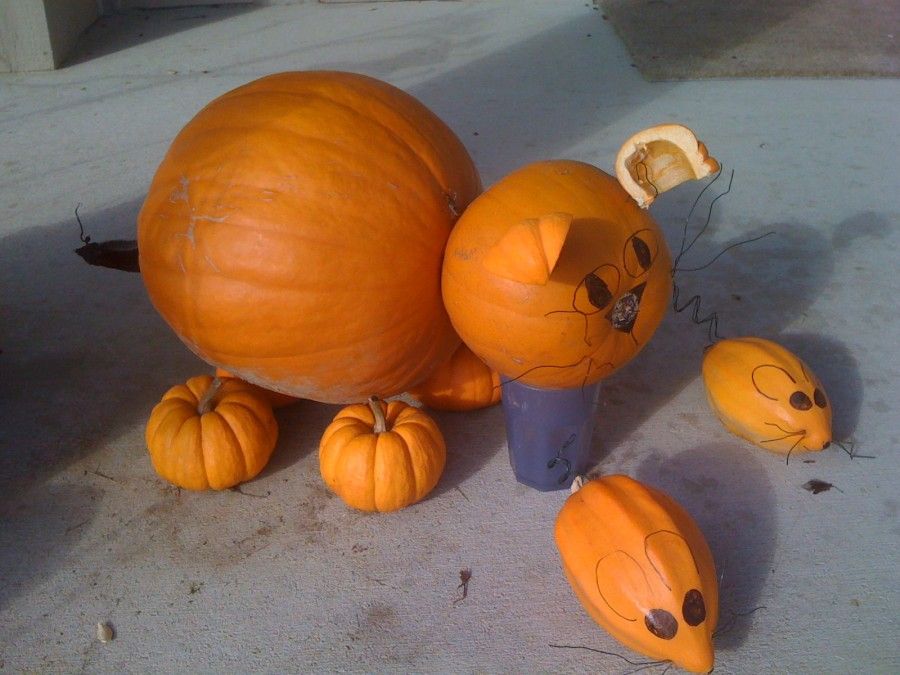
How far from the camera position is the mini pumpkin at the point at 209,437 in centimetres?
182

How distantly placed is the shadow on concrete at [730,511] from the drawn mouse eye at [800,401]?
0.66 feet

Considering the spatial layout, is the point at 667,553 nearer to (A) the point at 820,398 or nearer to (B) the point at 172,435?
(A) the point at 820,398

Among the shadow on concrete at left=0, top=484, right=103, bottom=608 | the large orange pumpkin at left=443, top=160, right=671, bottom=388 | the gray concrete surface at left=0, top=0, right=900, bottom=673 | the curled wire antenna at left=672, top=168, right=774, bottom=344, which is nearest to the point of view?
the large orange pumpkin at left=443, top=160, right=671, bottom=388

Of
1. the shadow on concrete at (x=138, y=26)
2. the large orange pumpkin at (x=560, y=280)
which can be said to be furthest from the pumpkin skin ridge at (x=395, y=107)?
the shadow on concrete at (x=138, y=26)

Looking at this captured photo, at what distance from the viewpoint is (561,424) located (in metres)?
1.77

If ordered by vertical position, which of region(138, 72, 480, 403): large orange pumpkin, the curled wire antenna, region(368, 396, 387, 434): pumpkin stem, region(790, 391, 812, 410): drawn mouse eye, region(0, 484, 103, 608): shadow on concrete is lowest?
region(0, 484, 103, 608): shadow on concrete

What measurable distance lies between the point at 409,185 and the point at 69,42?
4.37m

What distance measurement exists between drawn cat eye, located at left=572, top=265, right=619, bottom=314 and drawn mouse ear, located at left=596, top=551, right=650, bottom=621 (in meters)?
0.48

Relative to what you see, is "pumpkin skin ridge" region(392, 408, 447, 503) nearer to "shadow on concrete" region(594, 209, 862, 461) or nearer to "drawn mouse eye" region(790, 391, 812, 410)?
"shadow on concrete" region(594, 209, 862, 461)

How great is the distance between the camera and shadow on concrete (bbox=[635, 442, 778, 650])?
5.23 feet

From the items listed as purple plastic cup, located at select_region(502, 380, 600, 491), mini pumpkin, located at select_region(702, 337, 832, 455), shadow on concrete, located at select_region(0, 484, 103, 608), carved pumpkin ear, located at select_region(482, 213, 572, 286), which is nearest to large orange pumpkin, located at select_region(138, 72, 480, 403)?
purple plastic cup, located at select_region(502, 380, 600, 491)

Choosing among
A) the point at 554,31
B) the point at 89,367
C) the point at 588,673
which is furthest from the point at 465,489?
the point at 554,31

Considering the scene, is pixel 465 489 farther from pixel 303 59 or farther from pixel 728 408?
pixel 303 59

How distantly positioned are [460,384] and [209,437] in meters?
0.68
